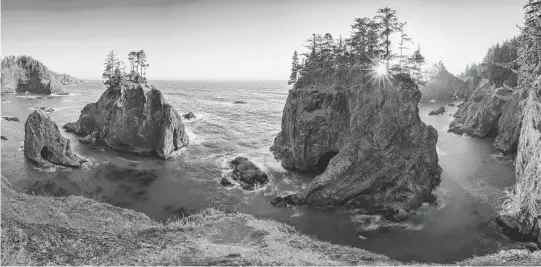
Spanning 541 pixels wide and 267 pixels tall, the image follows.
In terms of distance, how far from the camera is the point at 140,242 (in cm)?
1906

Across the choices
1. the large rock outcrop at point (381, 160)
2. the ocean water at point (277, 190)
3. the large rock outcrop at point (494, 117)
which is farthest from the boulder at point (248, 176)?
the large rock outcrop at point (494, 117)

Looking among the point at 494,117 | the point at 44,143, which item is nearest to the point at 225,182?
the point at 44,143

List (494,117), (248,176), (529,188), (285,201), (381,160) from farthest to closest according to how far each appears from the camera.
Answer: (494,117) → (248,176) → (381,160) → (285,201) → (529,188)

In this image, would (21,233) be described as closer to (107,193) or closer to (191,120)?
(107,193)

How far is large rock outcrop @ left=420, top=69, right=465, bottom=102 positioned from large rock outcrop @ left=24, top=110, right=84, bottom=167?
134m

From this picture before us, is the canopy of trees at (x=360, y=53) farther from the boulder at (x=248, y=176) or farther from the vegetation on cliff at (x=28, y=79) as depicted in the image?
the vegetation on cliff at (x=28, y=79)

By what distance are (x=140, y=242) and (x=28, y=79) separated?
167510mm

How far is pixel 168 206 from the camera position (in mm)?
32531

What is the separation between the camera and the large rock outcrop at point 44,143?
135ft

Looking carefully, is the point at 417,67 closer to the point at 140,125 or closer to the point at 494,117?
the point at 494,117

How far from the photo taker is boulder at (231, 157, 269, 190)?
37.9 meters

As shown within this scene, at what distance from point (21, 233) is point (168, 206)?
1578 centimetres

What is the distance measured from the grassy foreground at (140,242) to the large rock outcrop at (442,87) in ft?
410

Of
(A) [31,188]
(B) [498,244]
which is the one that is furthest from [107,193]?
(B) [498,244]
